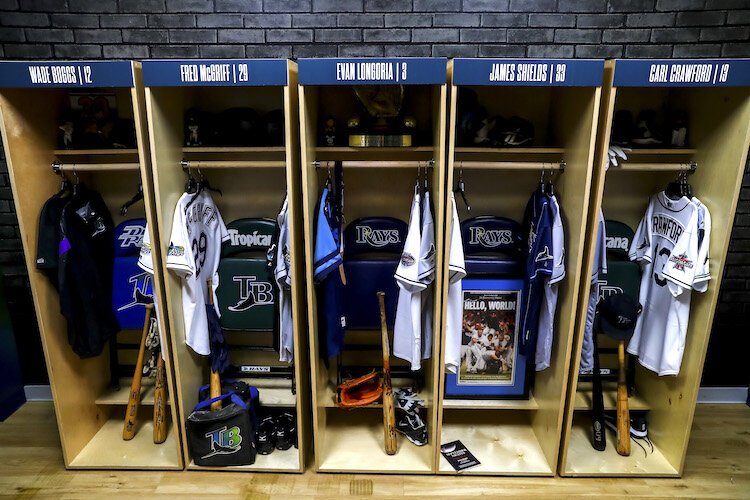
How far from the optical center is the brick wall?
239cm

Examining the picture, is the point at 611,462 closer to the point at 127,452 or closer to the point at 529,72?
the point at 529,72

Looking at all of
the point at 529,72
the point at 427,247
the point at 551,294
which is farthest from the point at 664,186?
the point at 427,247

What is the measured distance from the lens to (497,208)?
247cm

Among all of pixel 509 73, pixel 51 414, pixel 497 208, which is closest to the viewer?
pixel 509 73

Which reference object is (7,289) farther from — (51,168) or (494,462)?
(494,462)

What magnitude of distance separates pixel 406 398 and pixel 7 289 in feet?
7.99

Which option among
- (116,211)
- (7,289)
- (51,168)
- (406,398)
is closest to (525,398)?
(406,398)

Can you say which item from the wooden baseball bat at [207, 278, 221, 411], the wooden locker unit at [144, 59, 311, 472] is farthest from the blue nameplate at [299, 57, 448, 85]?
the wooden baseball bat at [207, 278, 221, 411]

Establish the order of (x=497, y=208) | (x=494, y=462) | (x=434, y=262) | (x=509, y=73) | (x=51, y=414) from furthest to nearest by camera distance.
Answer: (x=51, y=414)
(x=497, y=208)
(x=494, y=462)
(x=434, y=262)
(x=509, y=73)

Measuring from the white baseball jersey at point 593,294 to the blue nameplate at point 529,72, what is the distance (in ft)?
1.94

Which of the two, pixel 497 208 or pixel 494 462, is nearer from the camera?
pixel 494 462

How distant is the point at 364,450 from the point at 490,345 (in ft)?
2.77

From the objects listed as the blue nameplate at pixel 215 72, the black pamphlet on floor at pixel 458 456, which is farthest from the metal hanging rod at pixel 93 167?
the black pamphlet on floor at pixel 458 456

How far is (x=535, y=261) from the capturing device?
210 cm
